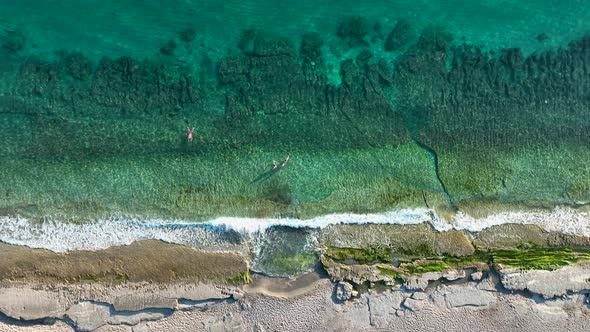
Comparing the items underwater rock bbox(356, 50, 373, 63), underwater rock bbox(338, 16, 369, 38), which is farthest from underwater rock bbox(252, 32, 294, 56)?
underwater rock bbox(356, 50, 373, 63)

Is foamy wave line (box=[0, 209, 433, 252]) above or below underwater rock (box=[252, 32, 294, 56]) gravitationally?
below

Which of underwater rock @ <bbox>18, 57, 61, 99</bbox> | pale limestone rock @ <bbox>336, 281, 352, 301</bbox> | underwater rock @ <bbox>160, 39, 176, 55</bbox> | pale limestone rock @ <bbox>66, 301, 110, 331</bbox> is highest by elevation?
underwater rock @ <bbox>160, 39, 176, 55</bbox>

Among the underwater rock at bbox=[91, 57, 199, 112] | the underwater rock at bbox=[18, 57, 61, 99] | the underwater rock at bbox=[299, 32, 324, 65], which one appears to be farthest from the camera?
the underwater rock at bbox=[299, 32, 324, 65]

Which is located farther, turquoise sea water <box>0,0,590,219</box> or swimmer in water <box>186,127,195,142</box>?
swimmer in water <box>186,127,195,142</box>

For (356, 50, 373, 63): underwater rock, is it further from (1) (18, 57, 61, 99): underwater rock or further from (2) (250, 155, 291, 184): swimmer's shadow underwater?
(1) (18, 57, 61, 99): underwater rock

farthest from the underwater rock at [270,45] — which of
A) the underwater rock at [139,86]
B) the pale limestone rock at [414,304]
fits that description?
the pale limestone rock at [414,304]

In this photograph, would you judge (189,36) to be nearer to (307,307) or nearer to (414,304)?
(307,307)
